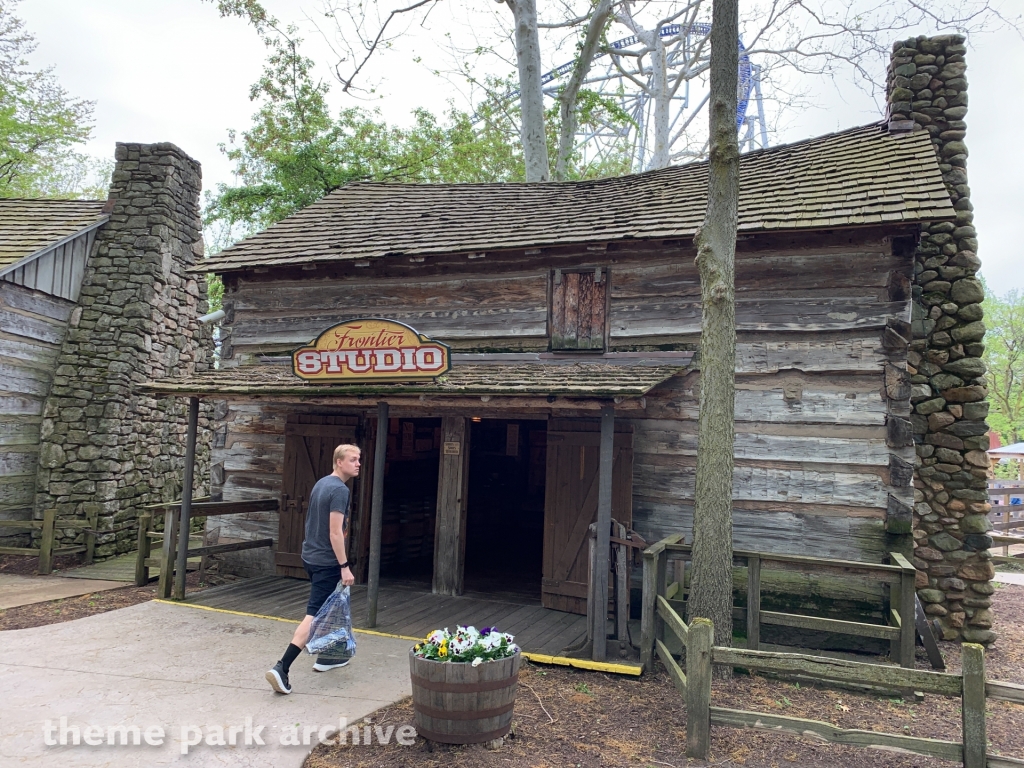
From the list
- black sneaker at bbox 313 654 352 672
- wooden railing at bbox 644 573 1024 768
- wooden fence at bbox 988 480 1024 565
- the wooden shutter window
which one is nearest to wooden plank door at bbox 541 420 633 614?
the wooden shutter window

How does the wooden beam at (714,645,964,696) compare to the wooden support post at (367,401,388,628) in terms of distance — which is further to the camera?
the wooden support post at (367,401,388,628)

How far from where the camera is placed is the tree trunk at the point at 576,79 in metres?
17.5

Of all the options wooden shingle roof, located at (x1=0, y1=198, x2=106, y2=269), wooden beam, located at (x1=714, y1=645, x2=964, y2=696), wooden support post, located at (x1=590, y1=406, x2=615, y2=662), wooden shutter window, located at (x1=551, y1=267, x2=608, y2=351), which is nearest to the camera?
wooden beam, located at (x1=714, y1=645, x2=964, y2=696)

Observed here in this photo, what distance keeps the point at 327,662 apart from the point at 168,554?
390 cm

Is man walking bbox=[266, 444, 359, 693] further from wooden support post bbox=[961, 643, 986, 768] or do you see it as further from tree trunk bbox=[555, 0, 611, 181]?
tree trunk bbox=[555, 0, 611, 181]

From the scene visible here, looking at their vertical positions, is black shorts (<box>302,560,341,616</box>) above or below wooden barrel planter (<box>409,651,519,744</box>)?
above

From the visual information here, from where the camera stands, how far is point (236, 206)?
786 inches

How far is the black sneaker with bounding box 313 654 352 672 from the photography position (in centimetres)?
583

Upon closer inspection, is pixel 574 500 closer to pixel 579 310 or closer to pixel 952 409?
pixel 579 310

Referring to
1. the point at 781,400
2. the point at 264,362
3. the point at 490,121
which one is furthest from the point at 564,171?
the point at 781,400

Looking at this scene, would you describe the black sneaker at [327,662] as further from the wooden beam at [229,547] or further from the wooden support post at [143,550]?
the wooden support post at [143,550]

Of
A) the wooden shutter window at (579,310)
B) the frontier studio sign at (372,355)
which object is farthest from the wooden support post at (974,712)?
the wooden shutter window at (579,310)

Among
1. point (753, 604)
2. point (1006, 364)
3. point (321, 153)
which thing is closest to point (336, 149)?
point (321, 153)

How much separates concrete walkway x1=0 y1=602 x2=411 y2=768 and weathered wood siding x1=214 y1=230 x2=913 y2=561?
401 cm
